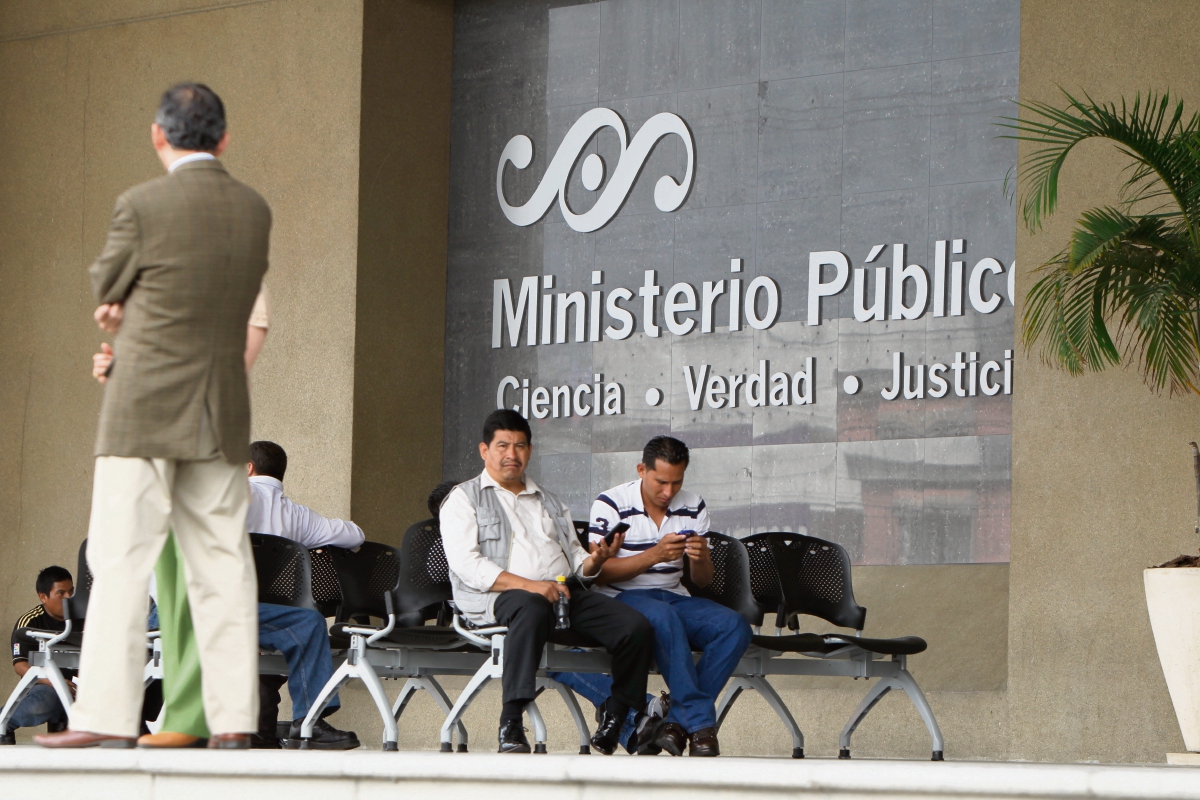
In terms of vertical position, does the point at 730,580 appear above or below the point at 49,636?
above

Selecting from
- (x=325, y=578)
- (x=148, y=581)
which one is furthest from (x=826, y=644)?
(x=148, y=581)

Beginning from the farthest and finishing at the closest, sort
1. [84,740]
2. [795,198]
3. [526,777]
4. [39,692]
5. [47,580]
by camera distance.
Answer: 1. [795,198]
2. [47,580]
3. [39,692]
4. [84,740]
5. [526,777]

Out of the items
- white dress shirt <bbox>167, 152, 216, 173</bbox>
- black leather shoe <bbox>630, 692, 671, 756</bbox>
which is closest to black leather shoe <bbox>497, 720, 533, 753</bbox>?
black leather shoe <bbox>630, 692, 671, 756</bbox>

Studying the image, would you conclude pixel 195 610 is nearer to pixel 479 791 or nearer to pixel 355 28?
pixel 479 791

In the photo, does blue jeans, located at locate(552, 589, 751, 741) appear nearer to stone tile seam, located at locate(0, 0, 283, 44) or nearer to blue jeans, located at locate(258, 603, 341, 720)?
blue jeans, located at locate(258, 603, 341, 720)

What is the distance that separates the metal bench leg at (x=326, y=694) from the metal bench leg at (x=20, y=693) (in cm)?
130

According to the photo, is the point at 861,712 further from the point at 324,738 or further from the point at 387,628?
the point at 324,738

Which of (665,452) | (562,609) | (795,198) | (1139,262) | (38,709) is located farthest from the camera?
(795,198)

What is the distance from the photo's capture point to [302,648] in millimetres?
5992

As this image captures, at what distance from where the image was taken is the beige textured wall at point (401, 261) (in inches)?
369

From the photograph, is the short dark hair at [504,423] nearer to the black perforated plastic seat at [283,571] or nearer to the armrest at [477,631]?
the armrest at [477,631]

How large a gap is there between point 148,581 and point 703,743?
228cm

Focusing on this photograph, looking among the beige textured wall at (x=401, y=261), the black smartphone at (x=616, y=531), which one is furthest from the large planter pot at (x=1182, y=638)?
the beige textured wall at (x=401, y=261)

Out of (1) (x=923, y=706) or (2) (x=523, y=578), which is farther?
(1) (x=923, y=706)
